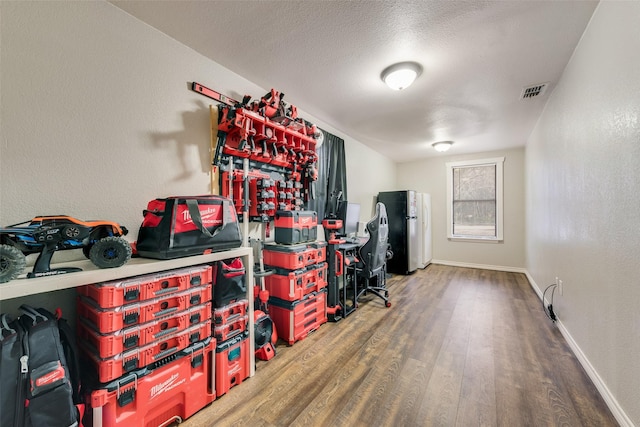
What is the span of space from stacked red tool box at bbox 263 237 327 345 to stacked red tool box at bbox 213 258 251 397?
52 centimetres

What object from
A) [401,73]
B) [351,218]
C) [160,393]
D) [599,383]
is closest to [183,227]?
[160,393]

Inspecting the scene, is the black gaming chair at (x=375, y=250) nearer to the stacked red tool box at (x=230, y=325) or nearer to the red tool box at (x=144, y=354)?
the stacked red tool box at (x=230, y=325)

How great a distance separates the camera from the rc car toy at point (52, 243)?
95cm

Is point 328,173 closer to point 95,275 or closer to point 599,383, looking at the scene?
point 95,275

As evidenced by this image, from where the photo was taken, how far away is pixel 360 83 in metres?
2.45

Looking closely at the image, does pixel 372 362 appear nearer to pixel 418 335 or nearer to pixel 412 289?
pixel 418 335

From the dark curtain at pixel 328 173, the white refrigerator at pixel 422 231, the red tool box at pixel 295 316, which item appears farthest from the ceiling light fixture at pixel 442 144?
the red tool box at pixel 295 316

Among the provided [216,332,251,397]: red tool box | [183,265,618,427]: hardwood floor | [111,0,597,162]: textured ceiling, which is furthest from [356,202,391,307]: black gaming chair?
[216,332,251,397]: red tool box

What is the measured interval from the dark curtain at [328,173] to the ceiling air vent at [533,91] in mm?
2174

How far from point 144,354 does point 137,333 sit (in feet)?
0.38

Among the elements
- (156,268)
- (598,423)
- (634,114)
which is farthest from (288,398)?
(634,114)

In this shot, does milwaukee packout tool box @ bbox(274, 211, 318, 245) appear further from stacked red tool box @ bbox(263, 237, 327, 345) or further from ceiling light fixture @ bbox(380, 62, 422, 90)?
ceiling light fixture @ bbox(380, 62, 422, 90)

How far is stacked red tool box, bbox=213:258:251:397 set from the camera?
1.56 metres

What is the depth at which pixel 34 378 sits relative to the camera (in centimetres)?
93
